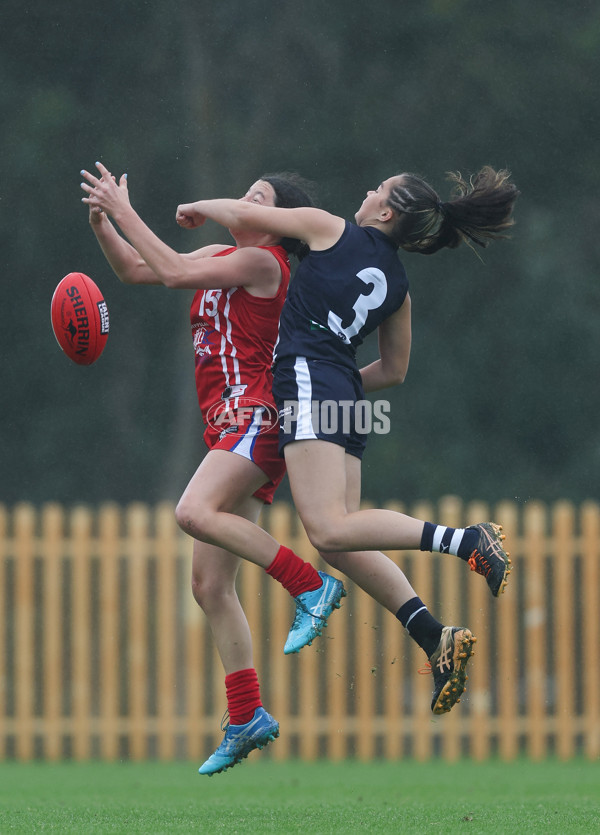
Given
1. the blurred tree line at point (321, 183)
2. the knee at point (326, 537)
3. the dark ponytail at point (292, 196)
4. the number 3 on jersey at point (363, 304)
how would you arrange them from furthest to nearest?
the blurred tree line at point (321, 183), the dark ponytail at point (292, 196), the number 3 on jersey at point (363, 304), the knee at point (326, 537)

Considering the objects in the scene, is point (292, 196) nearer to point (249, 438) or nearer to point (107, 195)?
point (107, 195)

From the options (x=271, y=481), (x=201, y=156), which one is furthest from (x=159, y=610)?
(x=201, y=156)

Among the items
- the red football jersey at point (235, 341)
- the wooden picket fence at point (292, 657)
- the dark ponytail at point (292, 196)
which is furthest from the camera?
the wooden picket fence at point (292, 657)

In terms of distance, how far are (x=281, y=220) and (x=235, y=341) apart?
605 mm

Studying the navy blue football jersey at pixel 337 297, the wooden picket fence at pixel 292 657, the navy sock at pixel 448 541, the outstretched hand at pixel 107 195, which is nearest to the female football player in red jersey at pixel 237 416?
the outstretched hand at pixel 107 195

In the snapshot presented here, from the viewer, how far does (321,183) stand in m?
15.2

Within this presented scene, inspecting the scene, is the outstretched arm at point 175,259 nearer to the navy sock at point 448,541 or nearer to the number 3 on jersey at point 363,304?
the number 3 on jersey at point 363,304

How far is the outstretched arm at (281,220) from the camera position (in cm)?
514

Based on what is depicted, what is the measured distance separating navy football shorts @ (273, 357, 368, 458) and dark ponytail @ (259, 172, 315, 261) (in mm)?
605

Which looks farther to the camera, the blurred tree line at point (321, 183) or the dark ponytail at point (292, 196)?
the blurred tree line at point (321, 183)

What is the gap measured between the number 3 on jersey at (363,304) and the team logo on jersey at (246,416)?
0.45 meters

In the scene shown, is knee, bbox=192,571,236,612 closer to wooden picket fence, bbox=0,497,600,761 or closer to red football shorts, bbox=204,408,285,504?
red football shorts, bbox=204,408,285,504

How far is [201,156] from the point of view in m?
14.6

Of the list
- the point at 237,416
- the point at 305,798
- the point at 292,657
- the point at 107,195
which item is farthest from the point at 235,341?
the point at 292,657
